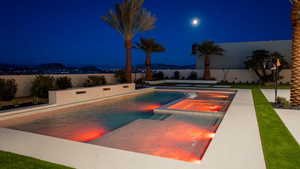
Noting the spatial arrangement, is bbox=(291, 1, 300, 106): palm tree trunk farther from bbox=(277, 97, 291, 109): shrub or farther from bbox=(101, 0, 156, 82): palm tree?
bbox=(101, 0, 156, 82): palm tree

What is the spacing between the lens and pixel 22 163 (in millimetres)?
2752

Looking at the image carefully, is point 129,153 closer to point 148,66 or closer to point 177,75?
point 148,66

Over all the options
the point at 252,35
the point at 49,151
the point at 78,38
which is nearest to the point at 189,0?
the point at 252,35

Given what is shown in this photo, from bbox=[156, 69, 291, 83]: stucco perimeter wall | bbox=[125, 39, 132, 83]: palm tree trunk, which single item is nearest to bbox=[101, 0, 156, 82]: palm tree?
bbox=[125, 39, 132, 83]: palm tree trunk

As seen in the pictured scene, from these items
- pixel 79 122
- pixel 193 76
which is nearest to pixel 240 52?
pixel 193 76

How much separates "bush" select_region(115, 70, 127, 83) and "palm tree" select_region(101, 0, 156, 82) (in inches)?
23.0

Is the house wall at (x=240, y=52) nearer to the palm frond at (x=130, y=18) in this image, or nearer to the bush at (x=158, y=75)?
the bush at (x=158, y=75)

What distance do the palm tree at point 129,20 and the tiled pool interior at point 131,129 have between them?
754 cm

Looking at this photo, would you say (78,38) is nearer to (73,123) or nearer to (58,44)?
(58,44)

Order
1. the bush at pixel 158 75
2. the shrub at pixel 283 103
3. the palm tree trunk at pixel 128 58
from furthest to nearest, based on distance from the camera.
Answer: the bush at pixel 158 75
the palm tree trunk at pixel 128 58
the shrub at pixel 283 103

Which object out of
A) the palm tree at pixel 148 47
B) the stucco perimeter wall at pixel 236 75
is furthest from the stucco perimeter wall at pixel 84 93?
the stucco perimeter wall at pixel 236 75

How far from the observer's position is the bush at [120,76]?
575 inches

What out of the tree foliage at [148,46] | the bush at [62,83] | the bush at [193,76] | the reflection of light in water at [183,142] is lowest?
the reflection of light in water at [183,142]

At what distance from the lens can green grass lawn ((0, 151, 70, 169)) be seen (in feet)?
8.63
